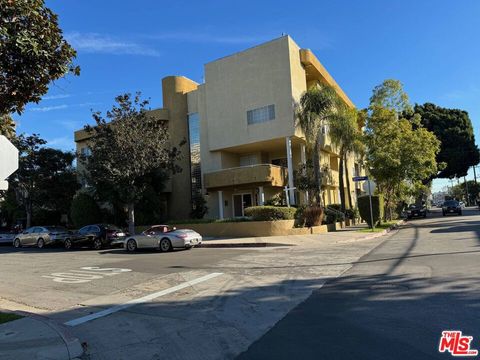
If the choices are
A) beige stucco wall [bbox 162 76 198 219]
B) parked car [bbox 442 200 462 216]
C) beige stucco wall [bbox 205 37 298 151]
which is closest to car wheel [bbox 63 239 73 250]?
beige stucco wall [bbox 162 76 198 219]

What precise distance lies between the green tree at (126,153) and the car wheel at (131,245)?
198 inches

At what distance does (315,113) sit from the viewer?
28.7 metres

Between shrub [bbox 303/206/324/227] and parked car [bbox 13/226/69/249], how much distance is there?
14.5 meters

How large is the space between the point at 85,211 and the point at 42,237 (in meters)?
4.38

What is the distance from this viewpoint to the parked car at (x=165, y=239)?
1988cm

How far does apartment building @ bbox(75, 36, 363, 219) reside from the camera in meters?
29.5

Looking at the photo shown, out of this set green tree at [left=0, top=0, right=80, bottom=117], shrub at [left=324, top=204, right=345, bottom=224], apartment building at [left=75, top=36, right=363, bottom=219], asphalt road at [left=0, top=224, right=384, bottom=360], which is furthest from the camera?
shrub at [left=324, top=204, right=345, bottom=224]

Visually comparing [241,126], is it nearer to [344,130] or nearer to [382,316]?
[344,130]

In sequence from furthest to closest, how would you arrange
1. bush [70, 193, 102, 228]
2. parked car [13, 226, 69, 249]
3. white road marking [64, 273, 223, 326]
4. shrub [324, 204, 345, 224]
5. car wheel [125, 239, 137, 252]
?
bush [70, 193, 102, 228], shrub [324, 204, 345, 224], parked car [13, 226, 69, 249], car wheel [125, 239, 137, 252], white road marking [64, 273, 223, 326]

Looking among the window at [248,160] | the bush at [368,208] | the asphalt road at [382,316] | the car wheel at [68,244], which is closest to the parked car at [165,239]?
the car wheel at [68,244]

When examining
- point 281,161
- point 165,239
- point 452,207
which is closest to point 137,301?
point 165,239

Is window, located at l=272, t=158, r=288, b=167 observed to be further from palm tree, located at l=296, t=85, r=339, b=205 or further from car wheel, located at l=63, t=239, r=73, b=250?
car wheel, located at l=63, t=239, r=73, b=250

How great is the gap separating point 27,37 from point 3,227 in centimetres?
4817

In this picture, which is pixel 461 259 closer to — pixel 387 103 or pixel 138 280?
pixel 138 280
